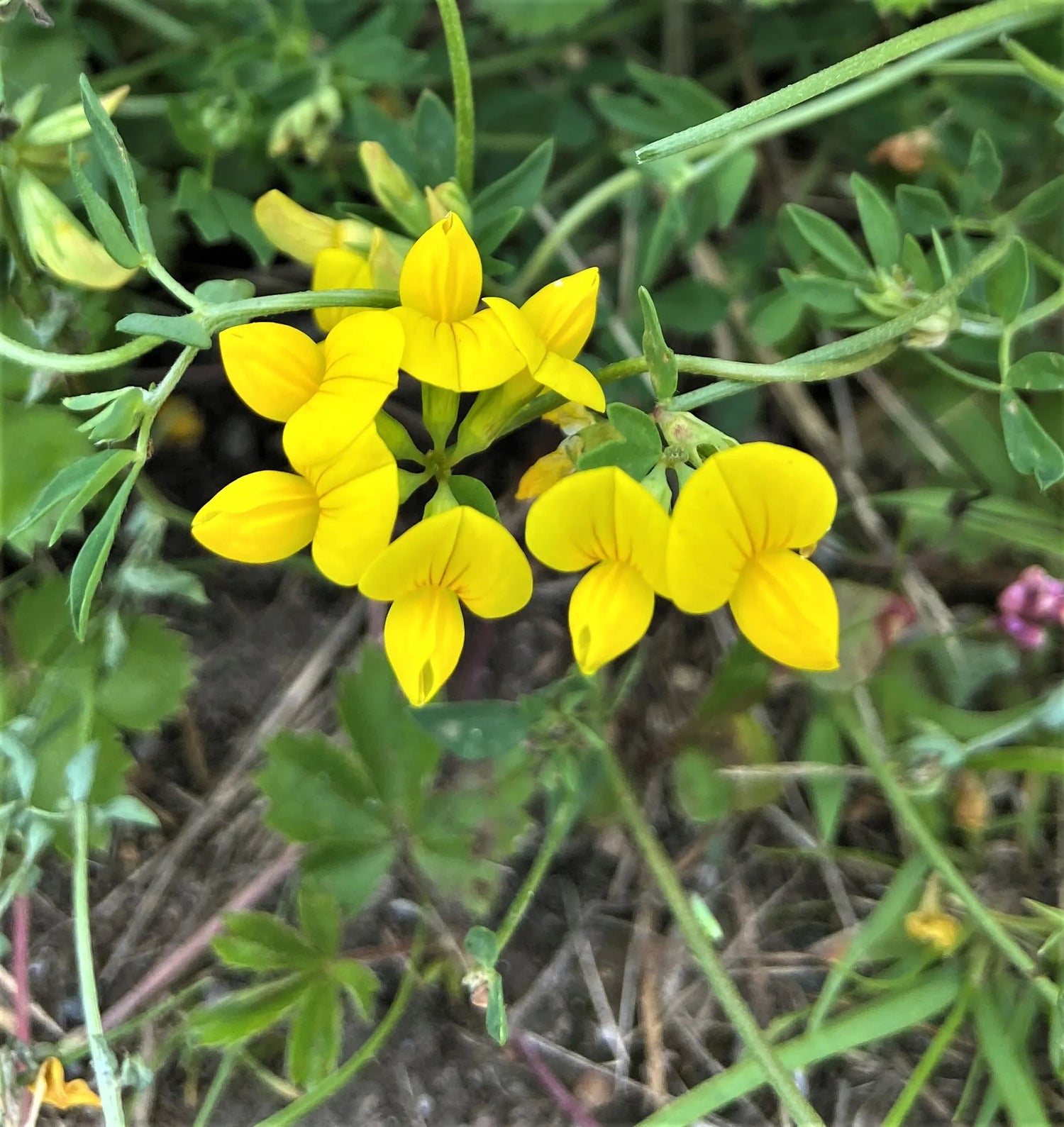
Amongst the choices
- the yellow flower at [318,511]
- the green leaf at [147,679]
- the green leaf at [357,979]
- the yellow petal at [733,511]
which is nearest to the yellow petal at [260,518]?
the yellow flower at [318,511]

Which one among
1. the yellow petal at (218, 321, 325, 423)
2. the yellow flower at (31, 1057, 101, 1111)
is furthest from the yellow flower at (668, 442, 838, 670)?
the yellow flower at (31, 1057, 101, 1111)

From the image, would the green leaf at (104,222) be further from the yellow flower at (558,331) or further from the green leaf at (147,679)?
the green leaf at (147,679)

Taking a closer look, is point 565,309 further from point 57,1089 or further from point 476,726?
point 57,1089

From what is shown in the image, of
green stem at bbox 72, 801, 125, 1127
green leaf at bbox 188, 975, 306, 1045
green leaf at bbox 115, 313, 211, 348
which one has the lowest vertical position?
green leaf at bbox 188, 975, 306, 1045

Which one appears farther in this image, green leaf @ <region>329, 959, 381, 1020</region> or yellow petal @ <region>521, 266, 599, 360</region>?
green leaf @ <region>329, 959, 381, 1020</region>

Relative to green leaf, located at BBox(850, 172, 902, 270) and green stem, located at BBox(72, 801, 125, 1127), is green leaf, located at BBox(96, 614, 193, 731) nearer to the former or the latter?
green stem, located at BBox(72, 801, 125, 1127)

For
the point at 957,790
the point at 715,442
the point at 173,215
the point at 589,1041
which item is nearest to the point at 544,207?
the point at 173,215

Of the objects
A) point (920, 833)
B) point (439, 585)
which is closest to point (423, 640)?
point (439, 585)
